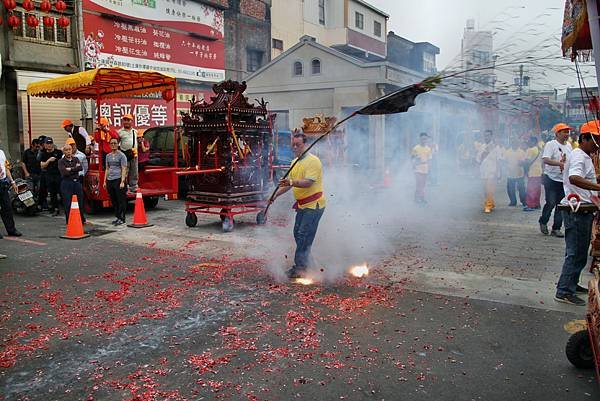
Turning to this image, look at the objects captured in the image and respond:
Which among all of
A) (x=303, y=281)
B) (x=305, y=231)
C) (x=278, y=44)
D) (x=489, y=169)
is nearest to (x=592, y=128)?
(x=305, y=231)

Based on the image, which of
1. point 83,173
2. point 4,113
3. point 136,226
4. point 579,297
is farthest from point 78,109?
Answer: point 579,297

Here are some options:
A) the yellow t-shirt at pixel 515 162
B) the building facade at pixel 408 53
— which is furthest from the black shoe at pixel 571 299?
the building facade at pixel 408 53

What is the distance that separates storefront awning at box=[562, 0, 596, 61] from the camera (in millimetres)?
3949

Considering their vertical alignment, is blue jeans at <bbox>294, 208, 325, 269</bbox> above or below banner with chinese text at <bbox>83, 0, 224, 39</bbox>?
below

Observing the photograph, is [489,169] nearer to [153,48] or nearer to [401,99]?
[401,99]

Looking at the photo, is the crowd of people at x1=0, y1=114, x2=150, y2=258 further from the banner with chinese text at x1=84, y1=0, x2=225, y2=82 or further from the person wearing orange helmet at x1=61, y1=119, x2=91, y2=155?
the banner with chinese text at x1=84, y1=0, x2=225, y2=82

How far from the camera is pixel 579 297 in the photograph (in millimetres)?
5531

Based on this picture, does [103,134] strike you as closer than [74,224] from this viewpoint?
No

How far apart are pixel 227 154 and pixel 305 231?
3.76 metres

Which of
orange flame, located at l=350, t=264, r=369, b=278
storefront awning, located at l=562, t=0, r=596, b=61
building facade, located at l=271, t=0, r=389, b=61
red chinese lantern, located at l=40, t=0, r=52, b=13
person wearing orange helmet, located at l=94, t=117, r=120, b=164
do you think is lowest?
orange flame, located at l=350, t=264, r=369, b=278

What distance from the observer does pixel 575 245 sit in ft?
17.2

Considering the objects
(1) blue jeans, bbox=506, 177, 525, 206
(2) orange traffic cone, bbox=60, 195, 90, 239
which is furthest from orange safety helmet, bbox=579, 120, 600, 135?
(2) orange traffic cone, bbox=60, 195, 90, 239

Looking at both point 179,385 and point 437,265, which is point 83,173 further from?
point 179,385

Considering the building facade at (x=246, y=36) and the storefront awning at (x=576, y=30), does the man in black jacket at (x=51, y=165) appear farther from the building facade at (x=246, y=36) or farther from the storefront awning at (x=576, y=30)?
the building facade at (x=246, y=36)
